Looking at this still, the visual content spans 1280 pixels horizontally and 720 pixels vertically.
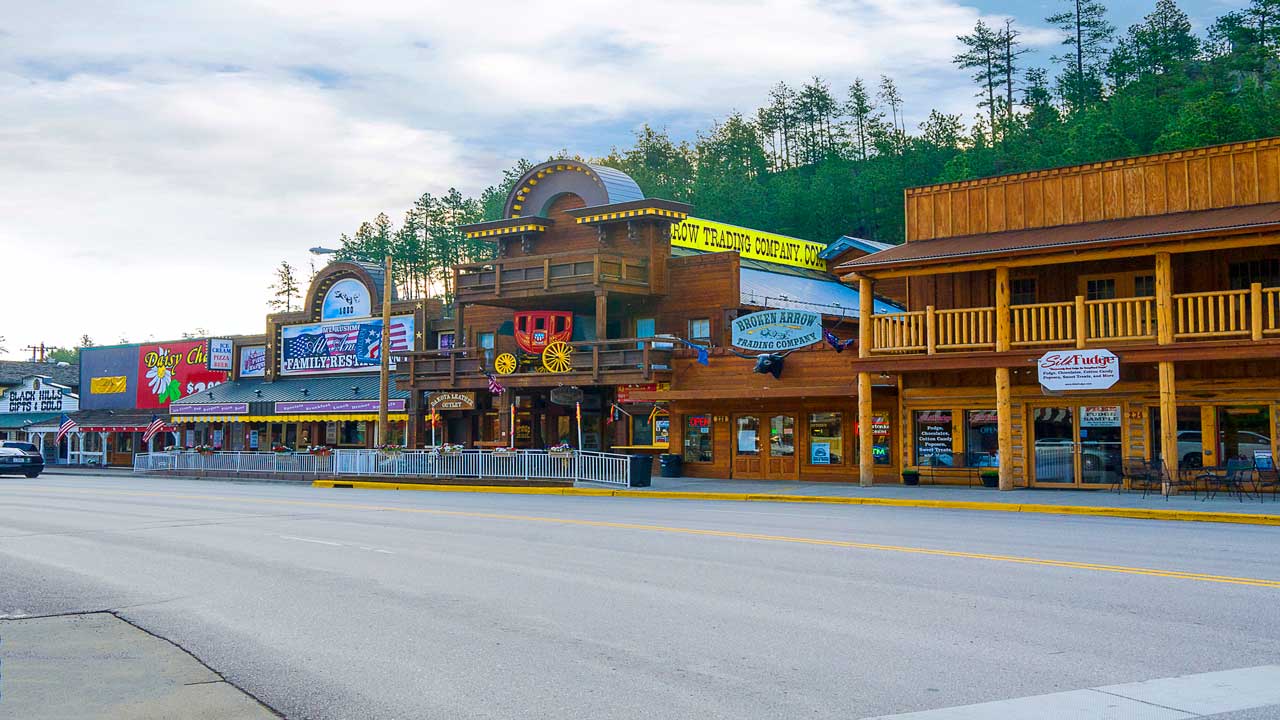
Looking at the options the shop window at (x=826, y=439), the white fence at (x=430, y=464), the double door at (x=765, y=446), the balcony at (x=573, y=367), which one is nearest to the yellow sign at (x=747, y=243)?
the balcony at (x=573, y=367)

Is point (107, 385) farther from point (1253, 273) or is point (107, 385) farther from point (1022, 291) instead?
point (1253, 273)

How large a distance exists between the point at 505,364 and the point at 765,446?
10794 mm

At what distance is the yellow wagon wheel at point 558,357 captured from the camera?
39125 millimetres

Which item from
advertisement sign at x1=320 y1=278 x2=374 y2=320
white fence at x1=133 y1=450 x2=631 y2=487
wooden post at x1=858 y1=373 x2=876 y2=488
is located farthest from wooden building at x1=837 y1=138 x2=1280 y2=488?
advertisement sign at x1=320 y1=278 x2=374 y2=320

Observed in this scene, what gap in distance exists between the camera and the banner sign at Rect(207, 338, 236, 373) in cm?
5728

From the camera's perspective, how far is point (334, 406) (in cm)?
4794

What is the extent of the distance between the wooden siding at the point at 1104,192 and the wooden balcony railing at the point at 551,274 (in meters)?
11.5

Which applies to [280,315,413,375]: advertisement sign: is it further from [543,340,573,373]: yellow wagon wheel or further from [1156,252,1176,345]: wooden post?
[1156,252,1176,345]: wooden post

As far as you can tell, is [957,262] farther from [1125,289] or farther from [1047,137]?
[1047,137]

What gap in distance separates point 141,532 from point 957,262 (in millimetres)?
18955

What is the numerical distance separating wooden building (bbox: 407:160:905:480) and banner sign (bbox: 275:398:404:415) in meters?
2.41

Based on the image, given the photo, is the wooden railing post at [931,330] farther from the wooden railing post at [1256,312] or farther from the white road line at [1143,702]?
the white road line at [1143,702]

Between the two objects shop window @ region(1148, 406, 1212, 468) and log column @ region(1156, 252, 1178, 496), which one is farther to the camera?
shop window @ region(1148, 406, 1212, 468)

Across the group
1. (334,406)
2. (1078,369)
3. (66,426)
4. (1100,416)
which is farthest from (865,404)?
(66,426)
